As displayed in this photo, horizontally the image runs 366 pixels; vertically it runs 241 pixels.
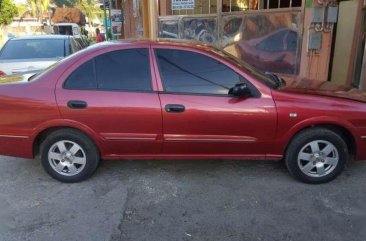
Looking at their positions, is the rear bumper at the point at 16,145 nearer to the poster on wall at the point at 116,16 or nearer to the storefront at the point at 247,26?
the storefront at the point at 247,26

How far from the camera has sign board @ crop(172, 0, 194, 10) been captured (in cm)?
949

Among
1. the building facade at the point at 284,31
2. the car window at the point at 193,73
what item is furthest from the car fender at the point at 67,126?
the building facade at the point at 284,31

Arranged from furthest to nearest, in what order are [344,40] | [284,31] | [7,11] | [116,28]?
[7,11] < [116,28] < [284,31] < [344,40]

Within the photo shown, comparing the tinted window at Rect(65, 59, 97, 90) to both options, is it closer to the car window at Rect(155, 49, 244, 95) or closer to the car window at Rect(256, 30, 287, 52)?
the car window at Rect(155, 49, 244, 95)

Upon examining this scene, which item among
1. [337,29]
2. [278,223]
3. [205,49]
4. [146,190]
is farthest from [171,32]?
[278,223]

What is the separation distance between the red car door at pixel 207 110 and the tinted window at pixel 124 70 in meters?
0.17

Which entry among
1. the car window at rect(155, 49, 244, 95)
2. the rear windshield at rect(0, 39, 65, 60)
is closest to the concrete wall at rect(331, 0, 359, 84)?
the car window at rect(155, 49, 244, 95)

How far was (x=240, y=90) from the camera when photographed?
3895 mm

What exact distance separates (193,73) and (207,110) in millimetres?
452

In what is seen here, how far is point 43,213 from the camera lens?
3609mm

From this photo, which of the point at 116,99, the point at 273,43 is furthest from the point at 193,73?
the point at 273,43

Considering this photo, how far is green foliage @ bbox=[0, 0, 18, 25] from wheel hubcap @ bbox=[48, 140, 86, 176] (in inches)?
1177

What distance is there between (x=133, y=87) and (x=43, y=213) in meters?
1.59

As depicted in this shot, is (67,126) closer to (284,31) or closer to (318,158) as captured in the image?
(318,158)
